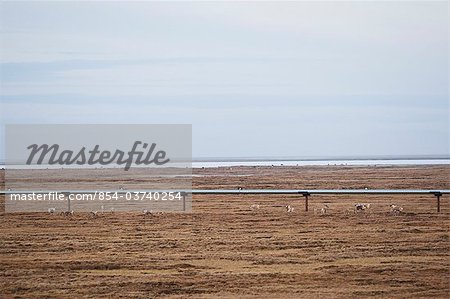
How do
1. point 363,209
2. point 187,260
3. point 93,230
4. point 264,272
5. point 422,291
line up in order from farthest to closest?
point 363,209, point 93,230, point 187,260, point 264,272, point 422,291

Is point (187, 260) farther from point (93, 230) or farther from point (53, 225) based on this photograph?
point (53, 225)

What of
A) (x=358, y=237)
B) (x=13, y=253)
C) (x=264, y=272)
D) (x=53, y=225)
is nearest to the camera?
(x=264, y=272)

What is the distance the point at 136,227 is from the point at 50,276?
7.96 metres

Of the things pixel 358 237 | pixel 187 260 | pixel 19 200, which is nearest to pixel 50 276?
pixel 187 260

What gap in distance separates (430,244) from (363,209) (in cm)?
811

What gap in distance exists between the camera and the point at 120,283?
14.1 metres

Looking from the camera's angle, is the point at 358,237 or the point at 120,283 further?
the point at 358,237

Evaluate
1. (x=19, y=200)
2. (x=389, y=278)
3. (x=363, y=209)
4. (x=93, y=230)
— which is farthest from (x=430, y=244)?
(x=19, y=200)

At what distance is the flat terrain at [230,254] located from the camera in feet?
44.5

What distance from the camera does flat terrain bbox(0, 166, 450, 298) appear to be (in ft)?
44.5

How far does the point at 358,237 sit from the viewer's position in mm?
19891

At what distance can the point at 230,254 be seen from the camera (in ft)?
56.7

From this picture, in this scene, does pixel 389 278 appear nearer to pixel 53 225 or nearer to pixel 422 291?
pixel 422 291

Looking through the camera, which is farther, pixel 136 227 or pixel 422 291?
pixel 136 227
